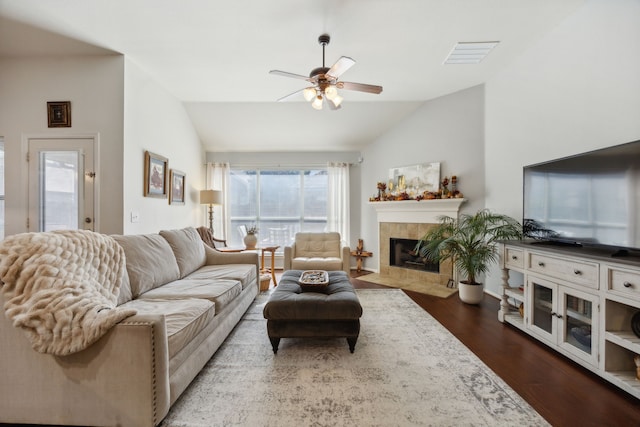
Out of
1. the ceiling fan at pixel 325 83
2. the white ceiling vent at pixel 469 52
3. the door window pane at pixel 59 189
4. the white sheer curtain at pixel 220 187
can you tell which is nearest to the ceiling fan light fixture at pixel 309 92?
the ceiling fan at pixel 325 83

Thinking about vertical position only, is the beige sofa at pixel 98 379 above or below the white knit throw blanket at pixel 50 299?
below

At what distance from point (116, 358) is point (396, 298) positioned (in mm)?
3007

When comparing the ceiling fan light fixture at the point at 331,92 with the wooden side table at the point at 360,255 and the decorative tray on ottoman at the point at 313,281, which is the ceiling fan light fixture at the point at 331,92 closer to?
the decorative tray on ottoman at the point at 313,281

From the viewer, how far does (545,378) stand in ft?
5.98

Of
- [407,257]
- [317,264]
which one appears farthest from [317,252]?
[407,257]

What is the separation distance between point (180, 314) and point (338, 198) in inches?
160

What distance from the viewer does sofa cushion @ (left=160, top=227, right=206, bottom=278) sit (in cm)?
281

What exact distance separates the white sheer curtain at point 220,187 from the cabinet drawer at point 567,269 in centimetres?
491

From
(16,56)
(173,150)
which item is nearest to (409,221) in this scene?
(173,150)

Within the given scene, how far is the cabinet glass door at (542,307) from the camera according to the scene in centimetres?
220

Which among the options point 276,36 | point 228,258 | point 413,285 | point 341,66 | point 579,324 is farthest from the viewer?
point 413,285

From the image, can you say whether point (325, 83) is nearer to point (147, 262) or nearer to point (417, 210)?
point (147, 262)

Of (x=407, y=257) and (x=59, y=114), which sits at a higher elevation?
(x=59, y=114)

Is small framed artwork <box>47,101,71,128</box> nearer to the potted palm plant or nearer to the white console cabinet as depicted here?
the potted palm plant
